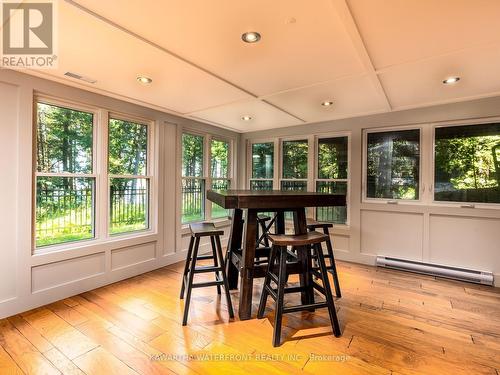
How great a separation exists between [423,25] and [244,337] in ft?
8.43

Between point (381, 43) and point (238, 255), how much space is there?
7.16ft

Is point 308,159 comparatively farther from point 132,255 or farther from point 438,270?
point 132,255

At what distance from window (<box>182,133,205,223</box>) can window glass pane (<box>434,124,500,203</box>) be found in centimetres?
352

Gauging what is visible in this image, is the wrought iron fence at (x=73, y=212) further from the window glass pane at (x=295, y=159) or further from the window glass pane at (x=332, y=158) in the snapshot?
the window glass pane at (x=332, y=158)

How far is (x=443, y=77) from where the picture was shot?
2430mm

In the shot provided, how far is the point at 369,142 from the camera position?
154 inches

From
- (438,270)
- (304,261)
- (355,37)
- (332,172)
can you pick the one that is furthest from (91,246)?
(438,270)

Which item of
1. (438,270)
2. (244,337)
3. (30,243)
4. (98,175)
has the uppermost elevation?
(98,175)

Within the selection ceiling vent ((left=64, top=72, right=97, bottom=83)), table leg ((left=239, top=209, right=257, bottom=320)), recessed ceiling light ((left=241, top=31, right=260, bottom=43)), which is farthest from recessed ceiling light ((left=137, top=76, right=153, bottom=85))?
table leg ((left=239, top=209, right=257, bottom=320))

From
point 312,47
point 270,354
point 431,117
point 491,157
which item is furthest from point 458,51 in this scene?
point 270,354

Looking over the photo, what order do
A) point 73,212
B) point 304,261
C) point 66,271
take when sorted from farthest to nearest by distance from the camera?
point 73,212 < point 66,271 < point 304,261

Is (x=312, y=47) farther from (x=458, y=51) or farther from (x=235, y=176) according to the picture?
(x=235, y=176)

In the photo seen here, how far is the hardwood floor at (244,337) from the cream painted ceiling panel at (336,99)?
2265 mm

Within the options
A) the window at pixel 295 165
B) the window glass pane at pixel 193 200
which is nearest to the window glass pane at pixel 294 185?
the window at pixel 295 165
